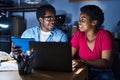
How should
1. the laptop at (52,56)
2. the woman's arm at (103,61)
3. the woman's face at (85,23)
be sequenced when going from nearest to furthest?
the laptop at (52,56) < the woman's arm at (103,61) < the woman's face at (85,23)

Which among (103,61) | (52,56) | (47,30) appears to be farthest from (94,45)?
(47,30)

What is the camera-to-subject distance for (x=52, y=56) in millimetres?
1460

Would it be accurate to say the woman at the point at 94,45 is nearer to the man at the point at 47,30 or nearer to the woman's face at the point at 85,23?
the woman's face at the point at 85,23

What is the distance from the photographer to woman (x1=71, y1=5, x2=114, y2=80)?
1.78m

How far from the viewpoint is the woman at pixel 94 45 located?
1.78m

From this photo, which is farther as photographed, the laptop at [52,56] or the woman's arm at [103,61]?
the woman's arm at [103,61]

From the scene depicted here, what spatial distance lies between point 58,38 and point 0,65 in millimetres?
954

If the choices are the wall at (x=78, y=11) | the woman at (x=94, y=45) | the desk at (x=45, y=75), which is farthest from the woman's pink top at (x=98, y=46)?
the wall at (x=78, y=11)

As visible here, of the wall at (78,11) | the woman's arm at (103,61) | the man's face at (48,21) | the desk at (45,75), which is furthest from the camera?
the wall at (78,11)

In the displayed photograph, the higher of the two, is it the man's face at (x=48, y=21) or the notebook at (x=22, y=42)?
the man's face at (x=48, y=21)

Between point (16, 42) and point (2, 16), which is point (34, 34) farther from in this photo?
point (2, 16)

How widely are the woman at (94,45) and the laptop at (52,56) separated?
21 centimetres

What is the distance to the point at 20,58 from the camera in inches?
55.0

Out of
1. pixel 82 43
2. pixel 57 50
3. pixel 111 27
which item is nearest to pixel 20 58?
pixel 57 50
